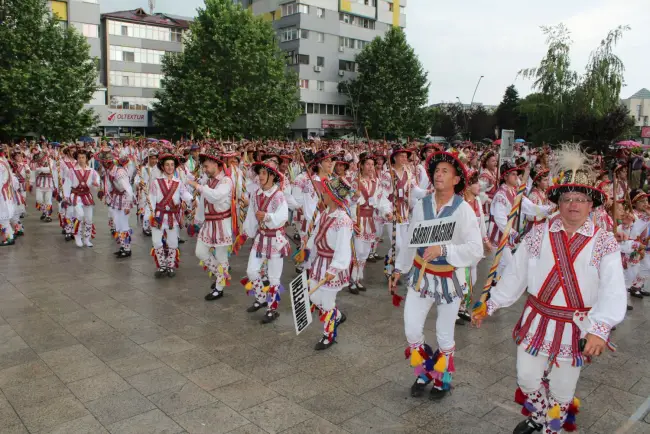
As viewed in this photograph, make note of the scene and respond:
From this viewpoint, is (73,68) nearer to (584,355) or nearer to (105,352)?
(105,352)

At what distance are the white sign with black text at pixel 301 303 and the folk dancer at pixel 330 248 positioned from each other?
0.13 metres

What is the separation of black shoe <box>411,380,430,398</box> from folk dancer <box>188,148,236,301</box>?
3.68 metres

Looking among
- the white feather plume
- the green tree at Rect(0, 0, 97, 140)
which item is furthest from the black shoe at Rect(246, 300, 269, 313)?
the green tree at Rect(0, 0, 97, 140)

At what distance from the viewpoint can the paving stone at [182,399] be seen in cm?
435

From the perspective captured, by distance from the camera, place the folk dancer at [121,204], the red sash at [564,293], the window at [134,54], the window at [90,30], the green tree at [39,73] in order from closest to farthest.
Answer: the red sash at [564,293] → the folk dancer at [121,204] → the green tree at [39,73] → the window at [90,30] → the window at [134,54]

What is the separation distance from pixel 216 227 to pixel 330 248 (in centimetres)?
238

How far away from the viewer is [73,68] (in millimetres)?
31656

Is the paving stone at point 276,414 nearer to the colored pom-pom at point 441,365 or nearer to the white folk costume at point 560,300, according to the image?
the colored pom-pom at point 441,365

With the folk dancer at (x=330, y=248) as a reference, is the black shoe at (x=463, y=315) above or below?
below

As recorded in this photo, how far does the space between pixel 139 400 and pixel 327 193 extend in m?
2.70

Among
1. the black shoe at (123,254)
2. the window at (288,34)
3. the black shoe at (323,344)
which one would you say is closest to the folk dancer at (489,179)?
the black shoe at (323,344)

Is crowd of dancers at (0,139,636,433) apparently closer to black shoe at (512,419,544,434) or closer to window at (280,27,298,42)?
black shoe at (512,419,544,434)

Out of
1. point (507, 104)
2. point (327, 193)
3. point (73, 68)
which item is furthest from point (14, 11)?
point (507, 104)

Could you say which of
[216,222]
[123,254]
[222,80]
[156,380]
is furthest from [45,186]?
[222,80]
